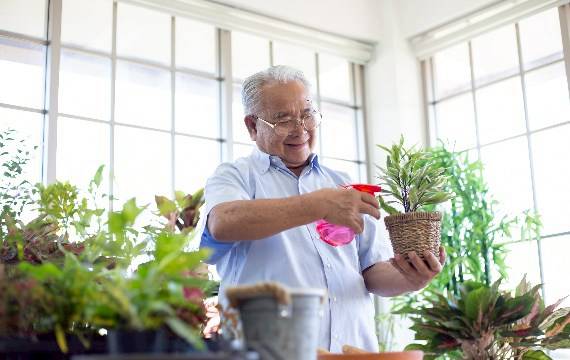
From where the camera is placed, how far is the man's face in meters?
2.40

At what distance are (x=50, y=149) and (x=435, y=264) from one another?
2849 millimetres

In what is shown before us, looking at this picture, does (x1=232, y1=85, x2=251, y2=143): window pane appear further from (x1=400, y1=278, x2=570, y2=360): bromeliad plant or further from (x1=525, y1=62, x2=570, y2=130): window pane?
(x1=400, y1=278, x2=570, y2=360): bromeliad plant

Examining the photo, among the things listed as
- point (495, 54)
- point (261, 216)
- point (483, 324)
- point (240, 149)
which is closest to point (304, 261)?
point (261, 216)

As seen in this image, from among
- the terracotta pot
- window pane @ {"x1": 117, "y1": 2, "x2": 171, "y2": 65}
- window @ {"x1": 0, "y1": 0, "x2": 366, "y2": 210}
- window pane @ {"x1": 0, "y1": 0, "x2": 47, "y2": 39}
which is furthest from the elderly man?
window pane @ {"x1": 117, "y1": 2, "x2": 171, "y2": 65}

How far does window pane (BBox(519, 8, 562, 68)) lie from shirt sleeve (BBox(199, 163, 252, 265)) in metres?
3.47

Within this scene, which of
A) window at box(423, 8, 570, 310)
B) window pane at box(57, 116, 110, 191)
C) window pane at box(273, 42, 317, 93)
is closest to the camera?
window pane at box(57, 116, 110, 191)

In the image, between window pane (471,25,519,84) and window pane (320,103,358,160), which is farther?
window pane (320,103,358,160)

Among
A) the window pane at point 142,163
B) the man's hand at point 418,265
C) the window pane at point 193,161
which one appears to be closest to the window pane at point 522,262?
the window pane at point 193,161

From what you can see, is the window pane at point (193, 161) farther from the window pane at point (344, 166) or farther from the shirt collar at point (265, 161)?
the shirt collar at point (265, 161)

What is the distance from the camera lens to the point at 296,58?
5.63 m

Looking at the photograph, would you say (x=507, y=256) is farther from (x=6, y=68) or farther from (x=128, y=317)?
(x=128, y=317)

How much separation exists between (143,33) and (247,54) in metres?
0.79

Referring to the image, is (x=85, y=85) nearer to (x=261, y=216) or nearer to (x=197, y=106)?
(x=197, y=106)

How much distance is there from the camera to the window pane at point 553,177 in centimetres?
493
